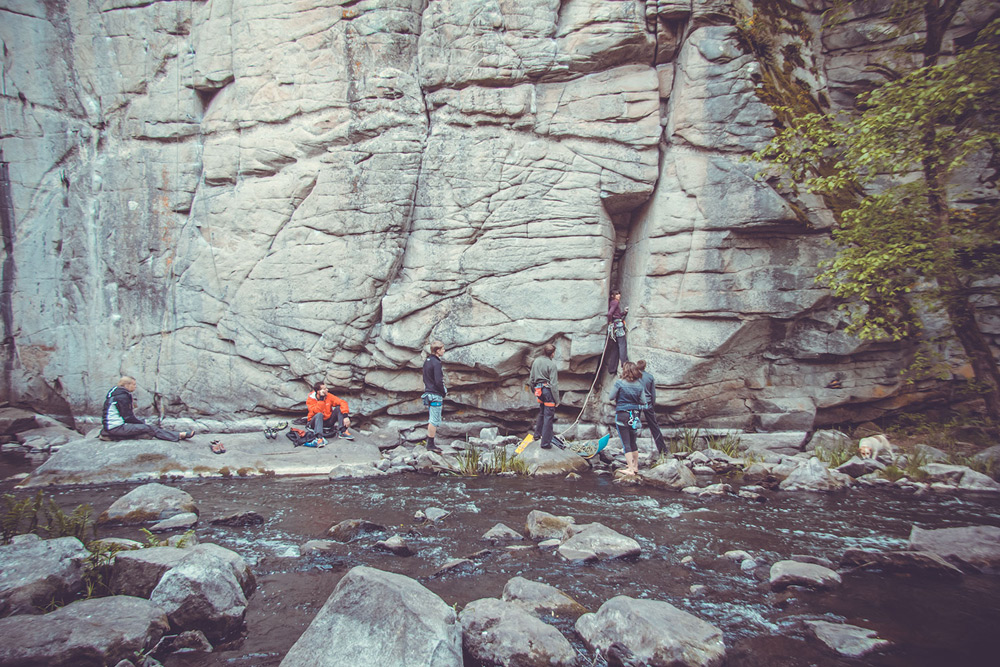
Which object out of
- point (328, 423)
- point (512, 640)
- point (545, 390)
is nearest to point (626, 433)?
point (545, 390)

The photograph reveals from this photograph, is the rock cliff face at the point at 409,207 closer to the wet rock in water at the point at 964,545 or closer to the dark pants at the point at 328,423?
the dark pants at the point at 328,423

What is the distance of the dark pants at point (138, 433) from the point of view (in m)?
11.5

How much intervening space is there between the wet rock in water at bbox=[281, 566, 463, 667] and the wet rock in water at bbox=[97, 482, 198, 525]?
5.46m

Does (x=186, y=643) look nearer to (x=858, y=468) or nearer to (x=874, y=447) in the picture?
(x=858, y=468)

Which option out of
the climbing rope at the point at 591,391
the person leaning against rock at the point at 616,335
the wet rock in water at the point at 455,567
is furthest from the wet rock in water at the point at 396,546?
the person leaning against rock at the point at 616,335

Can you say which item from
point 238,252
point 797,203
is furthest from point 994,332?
point 238,252

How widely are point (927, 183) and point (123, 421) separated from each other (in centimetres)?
1891

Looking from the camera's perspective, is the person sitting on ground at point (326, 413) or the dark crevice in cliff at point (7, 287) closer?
the person sitting on ground at point (326, 413)

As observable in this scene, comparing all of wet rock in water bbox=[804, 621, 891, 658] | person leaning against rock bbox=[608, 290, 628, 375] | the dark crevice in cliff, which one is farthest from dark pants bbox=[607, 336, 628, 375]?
the dark crevice in cliff

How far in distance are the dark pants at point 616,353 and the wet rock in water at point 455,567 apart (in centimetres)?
903

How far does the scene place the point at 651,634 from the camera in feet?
13.2

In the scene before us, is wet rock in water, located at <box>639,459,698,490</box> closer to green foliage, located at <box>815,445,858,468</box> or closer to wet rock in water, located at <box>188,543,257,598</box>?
green foliage, located at <box>815,445,858,468</box>

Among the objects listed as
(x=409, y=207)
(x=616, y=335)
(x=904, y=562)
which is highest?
(x=409, y=207)

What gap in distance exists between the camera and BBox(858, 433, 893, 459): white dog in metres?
11.5
